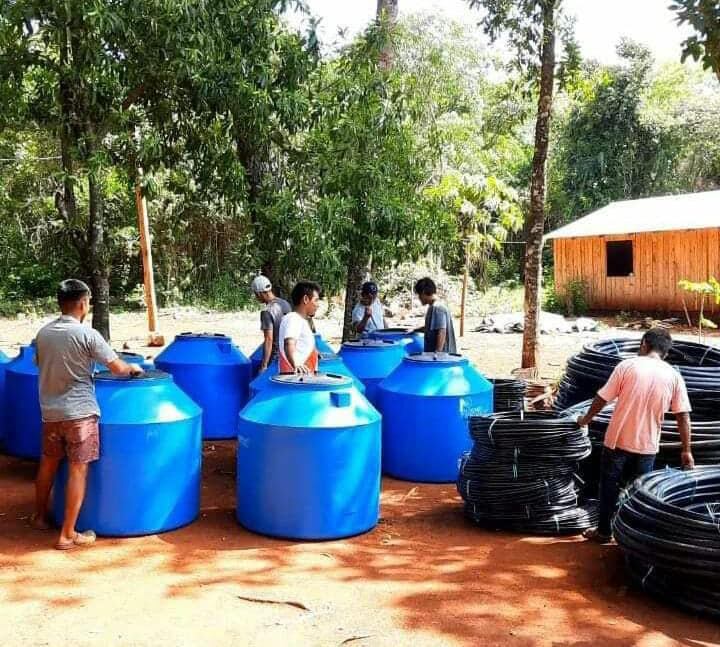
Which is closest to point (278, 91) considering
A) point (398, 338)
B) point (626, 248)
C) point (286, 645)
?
point (398, 338)

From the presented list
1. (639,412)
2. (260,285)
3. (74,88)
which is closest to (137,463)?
(260,285)

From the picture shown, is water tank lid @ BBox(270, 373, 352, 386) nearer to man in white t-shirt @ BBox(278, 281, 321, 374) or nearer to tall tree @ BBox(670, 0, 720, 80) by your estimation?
man in white t-shirt @ BBox(278, 281, 321, 374)

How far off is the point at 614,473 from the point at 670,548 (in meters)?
1.15

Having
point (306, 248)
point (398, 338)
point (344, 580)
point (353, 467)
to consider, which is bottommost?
point (344, 580)

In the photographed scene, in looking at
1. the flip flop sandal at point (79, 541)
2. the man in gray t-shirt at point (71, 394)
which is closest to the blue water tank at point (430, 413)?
the man in gray t-shirt at point (71, 394)

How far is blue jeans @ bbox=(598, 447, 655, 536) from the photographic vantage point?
5164 mm

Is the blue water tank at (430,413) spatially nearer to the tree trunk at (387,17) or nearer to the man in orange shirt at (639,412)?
the man in orange shirt at (639,412)

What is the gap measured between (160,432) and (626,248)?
20344 millimetres

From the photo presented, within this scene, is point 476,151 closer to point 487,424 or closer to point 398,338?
point 398,338

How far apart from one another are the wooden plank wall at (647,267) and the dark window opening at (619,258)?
0.84 metres

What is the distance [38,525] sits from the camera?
5.27 m

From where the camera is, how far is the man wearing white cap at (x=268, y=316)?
7328 mm

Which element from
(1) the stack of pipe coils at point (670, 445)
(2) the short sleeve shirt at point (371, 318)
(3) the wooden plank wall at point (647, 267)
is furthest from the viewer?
(3) the wooden plank wall at point (647, 267)

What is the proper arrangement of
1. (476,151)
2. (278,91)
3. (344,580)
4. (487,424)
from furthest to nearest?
1. (476,151)
2. (278,91)
3. (487,424)
4. (344,580)
